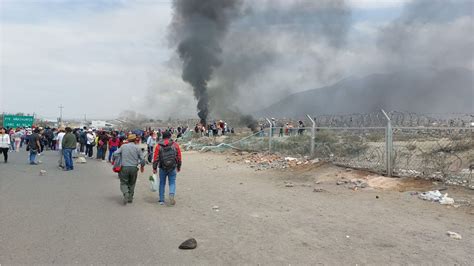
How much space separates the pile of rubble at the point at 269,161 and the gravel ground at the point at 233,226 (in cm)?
377

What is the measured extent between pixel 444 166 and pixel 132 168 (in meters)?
6.91

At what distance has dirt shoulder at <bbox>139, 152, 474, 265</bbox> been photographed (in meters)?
5.44

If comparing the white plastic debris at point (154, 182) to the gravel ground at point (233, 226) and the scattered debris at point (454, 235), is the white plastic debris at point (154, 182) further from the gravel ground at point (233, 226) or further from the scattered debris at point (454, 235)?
the scattered debris at point (454, 235)

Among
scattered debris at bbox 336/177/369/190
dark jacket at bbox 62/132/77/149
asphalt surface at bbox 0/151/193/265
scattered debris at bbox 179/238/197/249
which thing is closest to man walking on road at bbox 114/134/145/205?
asphalt surface at bbox 0/151/193/265

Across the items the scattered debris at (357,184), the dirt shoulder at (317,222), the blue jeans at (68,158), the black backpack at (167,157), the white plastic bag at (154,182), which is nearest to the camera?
the dirt shoulder at (317,222)

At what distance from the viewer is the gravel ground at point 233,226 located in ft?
17.4

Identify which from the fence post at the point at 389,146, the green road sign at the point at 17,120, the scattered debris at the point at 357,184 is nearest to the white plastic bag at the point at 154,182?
the scattered debris at the point at 357,184

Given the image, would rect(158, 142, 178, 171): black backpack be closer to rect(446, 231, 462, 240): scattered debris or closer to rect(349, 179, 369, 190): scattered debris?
rect(349, 179, 369, 190): scattered debris

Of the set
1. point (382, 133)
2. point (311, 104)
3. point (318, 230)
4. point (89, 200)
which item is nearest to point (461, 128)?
point (382, 133)

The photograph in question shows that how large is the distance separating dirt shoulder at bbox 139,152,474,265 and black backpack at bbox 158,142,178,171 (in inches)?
32.9

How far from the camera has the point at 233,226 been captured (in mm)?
7000

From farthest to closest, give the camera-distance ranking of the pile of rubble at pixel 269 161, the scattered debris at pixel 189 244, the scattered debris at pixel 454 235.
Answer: the pile of rubble at pixel 269 161 < the scattered debris at pixel 454 235 < the scattered debris at pixel 189 244

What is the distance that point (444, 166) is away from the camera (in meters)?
9.88

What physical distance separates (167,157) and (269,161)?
348 inches
